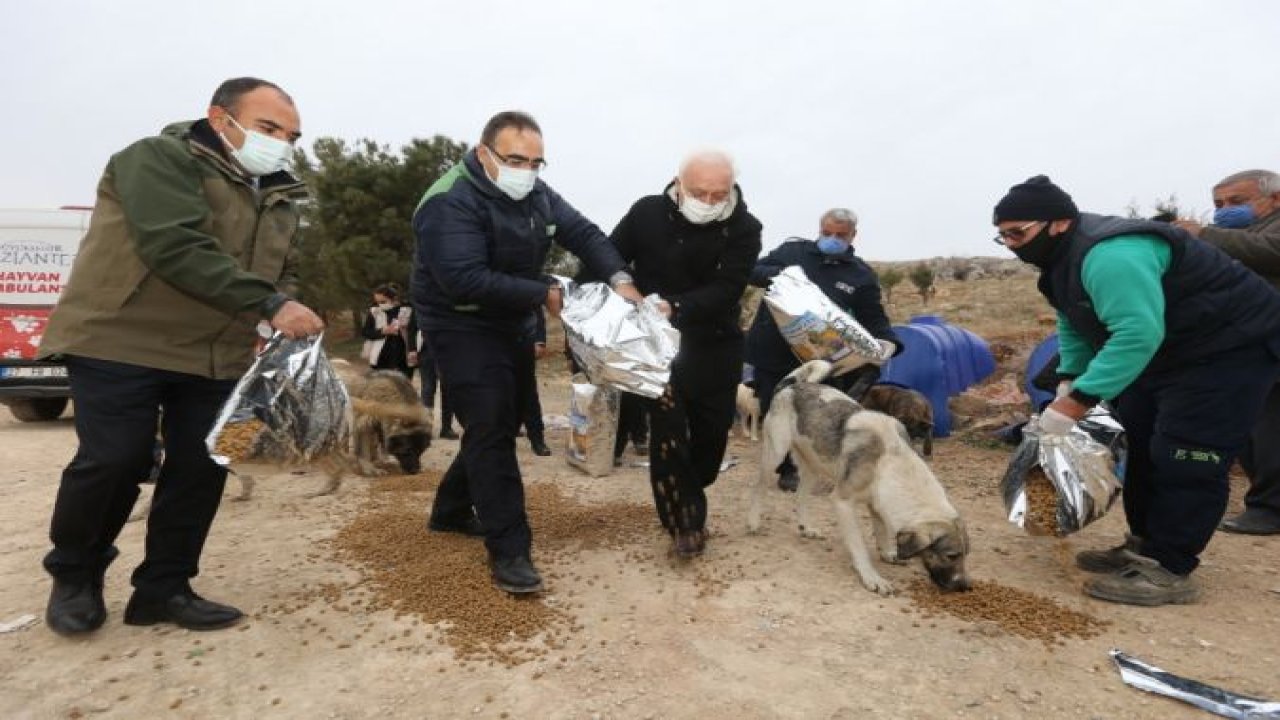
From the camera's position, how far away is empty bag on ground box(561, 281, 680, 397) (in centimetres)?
349

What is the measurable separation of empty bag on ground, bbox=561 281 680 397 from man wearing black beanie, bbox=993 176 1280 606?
1.76 metres

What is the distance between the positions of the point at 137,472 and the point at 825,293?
476cm

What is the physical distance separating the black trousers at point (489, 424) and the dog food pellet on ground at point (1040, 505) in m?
2.51

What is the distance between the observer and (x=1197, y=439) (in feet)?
11.5

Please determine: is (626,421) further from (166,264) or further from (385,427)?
(166,264)

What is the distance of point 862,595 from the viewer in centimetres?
372

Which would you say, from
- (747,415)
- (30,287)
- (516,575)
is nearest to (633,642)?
(516,575)

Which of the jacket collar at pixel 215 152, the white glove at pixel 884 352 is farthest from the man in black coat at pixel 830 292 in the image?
the jacket collar at pixel 215 152

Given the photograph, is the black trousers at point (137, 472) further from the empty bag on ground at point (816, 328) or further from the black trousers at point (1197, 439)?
the black trousers at point (1197, 439)

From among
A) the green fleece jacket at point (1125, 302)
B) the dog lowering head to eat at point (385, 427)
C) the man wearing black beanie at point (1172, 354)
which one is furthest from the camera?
the dog lowering head to eat at point (385, 427)

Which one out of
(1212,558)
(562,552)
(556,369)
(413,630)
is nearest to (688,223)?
(562,552)

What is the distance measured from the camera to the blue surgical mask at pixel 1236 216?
514 centimetres

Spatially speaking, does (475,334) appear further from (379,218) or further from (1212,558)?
(379,218)

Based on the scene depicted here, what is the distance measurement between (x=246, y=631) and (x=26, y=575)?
64.6 inches
